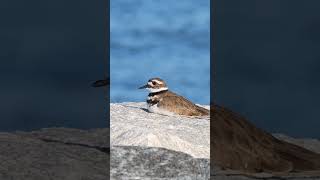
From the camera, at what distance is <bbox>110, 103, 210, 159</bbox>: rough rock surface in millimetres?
9711

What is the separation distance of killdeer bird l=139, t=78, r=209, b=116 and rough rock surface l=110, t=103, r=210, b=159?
0.13 m

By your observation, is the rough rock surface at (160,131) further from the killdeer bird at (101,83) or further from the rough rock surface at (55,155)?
the killdeer bird at (101,83)

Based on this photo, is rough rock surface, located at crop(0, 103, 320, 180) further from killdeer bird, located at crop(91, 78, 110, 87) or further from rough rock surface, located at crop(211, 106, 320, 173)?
killdeer bird, located at crop(91, 78, 110, 87)

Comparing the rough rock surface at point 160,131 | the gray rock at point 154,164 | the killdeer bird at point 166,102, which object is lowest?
the gray rock at point 154,164

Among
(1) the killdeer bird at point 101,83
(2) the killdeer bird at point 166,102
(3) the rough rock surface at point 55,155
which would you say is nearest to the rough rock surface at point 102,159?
(3) the rough rock surface at point 55,155

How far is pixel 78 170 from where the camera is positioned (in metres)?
8.59

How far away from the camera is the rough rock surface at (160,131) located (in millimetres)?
9711

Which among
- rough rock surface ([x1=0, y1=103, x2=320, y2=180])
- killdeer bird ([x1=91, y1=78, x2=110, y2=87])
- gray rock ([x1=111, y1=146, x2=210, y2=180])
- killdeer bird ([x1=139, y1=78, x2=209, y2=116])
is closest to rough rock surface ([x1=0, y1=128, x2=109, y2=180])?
rough rock surface ([x1=0, y1=103, x2=320, y2=180])

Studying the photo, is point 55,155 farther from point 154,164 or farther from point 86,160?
point 154,164

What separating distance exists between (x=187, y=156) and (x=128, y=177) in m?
0.89

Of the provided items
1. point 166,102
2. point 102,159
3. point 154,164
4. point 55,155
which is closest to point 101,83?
point 102,159

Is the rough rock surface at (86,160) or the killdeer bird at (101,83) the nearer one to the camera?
the rough rock surface at (86,160)

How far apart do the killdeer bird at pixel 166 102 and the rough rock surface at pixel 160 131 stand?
130 mm

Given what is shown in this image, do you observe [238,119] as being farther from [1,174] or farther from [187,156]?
[1,174]
